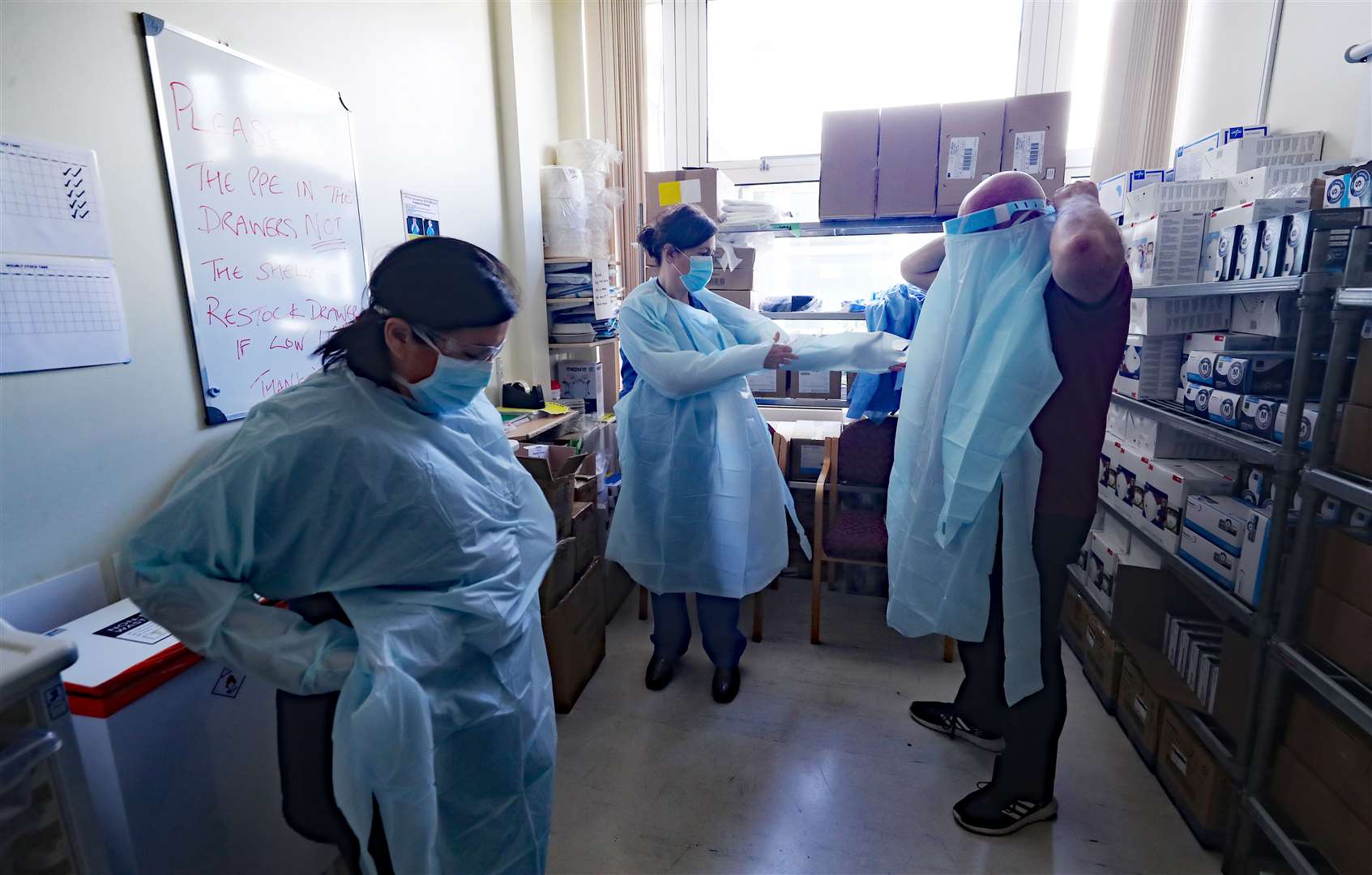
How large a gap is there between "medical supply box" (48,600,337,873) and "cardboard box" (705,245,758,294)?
2322mm

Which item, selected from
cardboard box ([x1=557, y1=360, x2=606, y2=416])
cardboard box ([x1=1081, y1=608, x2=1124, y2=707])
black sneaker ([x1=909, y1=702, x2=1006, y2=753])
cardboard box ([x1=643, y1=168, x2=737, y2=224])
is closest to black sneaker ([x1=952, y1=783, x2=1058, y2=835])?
black sneaker ([x1=909, y1=702, x2=1006, y2=753])

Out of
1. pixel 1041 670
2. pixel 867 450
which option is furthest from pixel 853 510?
pixel 1041 670

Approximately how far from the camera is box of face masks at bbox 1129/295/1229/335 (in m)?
1.85

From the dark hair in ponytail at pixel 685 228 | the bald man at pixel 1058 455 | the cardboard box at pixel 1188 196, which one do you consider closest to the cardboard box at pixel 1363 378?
the bald man at pixel 1058 455

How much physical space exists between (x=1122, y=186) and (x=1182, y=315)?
65cm

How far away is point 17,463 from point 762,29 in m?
3.43

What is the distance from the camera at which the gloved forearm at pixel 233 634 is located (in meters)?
0.86

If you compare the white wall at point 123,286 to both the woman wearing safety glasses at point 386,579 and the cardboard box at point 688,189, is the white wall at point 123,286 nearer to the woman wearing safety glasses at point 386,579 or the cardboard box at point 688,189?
the woman wearing safety glasses at point 386,579

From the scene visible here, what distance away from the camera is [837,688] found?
2.27 m

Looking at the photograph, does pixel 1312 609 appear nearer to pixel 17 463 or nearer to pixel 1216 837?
pixel 1216 837

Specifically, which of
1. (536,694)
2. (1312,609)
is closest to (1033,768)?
(1312,609)

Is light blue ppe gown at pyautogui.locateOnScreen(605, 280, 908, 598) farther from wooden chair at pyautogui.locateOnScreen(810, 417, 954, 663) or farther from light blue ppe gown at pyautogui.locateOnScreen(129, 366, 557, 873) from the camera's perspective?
light blue ppe gown at pyautogui.locateOnScreen(129, 366, 557, 873)

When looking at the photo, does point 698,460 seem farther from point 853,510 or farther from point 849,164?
point 849,164

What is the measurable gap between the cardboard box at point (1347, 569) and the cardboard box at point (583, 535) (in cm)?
191
